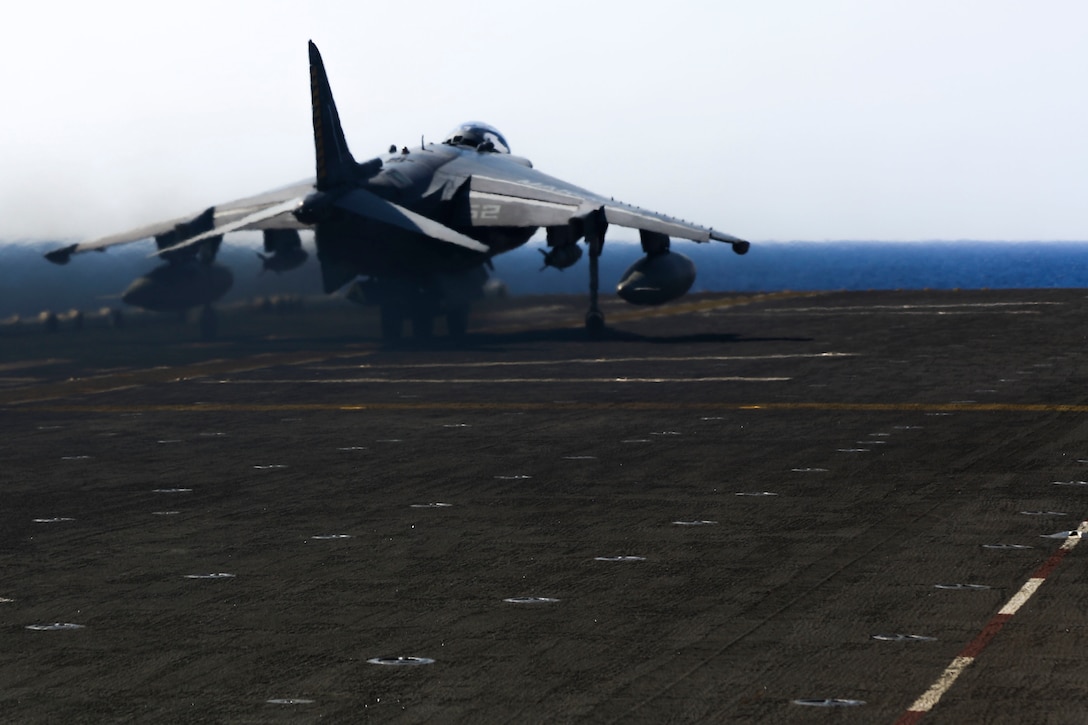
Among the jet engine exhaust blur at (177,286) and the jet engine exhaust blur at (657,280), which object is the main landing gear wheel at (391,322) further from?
the jet engine exhaust blur at (657,280)

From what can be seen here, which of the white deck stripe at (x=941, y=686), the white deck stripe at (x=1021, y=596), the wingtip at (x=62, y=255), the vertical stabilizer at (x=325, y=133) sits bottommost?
the white deck stripe at (x=1021, y=596)

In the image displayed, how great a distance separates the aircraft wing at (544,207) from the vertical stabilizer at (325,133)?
6511 mm

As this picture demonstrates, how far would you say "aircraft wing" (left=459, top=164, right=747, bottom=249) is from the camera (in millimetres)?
47969

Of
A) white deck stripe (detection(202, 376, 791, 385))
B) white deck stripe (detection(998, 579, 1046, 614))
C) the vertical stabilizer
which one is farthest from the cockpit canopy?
white deck stripe (detection(998, 579, 1046, 614))

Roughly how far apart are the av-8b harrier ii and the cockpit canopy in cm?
8

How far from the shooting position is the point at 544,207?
1965 inches

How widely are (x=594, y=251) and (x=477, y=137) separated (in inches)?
343

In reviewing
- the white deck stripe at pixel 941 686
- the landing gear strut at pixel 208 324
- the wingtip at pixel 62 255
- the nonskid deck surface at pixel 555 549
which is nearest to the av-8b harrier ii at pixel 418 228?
the wingtip at pixel 62 255

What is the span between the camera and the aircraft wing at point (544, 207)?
47969 mm

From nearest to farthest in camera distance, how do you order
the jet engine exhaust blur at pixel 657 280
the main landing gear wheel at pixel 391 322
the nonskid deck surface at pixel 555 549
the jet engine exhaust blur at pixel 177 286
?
1. the nonskid deck surface at pixel 555 549
2. the jet engine exhaust blur at pixel 657 280
3. the jet engine exhaust blur at pixel 177 286
4. the main landing gear wheel at pixel 391 322

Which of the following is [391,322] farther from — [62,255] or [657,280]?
[62,255]

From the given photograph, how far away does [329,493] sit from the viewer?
21.2 meters

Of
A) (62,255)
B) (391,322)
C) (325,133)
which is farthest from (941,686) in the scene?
(62,255)

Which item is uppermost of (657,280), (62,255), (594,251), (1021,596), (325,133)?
(325,133)
